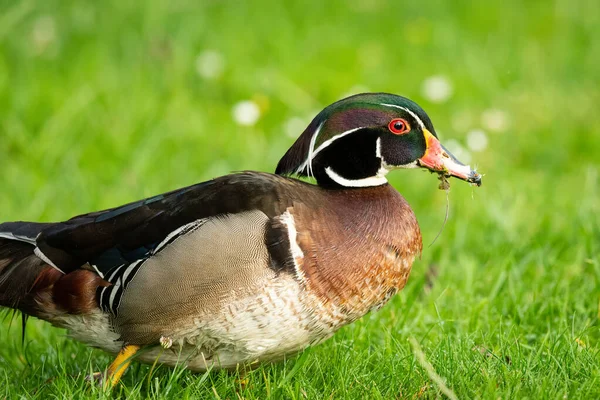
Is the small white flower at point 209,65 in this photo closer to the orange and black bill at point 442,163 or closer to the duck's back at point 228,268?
the duck's back at point 228,268

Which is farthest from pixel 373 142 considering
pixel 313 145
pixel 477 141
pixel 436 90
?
pixel 436 90

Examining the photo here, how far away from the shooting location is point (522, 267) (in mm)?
4246

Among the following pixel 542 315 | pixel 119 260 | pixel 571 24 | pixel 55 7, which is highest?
pixel 55 7

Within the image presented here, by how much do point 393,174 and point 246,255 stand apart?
2.83 meters

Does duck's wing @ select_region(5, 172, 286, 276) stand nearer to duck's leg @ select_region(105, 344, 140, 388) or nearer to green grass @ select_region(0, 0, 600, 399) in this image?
duck's leg @ select_region(105, 344, 140, 388)

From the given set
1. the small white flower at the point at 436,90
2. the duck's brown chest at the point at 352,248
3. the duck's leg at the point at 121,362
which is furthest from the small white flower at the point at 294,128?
the duck's leg at the point at 121,362

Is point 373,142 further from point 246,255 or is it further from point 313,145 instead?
point 246,255

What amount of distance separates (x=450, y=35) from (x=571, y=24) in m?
1.36

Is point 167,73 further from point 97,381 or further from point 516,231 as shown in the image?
point 97,381

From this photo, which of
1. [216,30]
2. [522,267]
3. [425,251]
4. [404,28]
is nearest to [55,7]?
[216,30]

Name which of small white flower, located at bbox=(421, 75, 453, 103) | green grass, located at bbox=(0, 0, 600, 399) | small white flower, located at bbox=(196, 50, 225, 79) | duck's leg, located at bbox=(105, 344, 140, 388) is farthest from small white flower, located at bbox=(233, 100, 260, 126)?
duck's leg, located at bbox=(105, 344, 140, 388)

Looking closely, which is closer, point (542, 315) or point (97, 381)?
point (97, 381)

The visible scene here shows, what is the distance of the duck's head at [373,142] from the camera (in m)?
3.18

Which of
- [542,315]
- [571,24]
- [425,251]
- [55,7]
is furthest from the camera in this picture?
[571,24]
